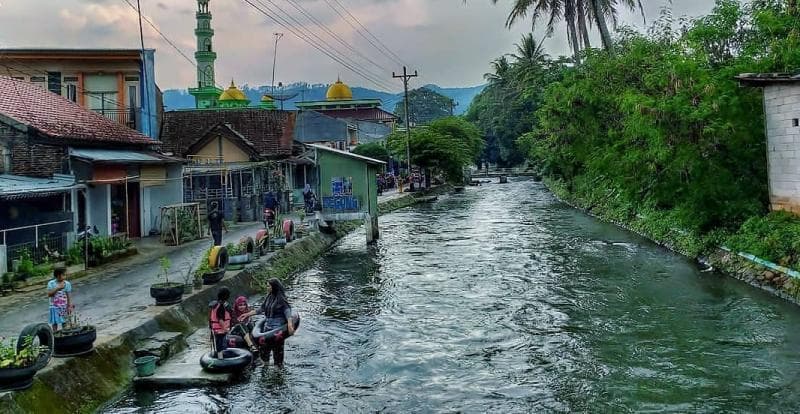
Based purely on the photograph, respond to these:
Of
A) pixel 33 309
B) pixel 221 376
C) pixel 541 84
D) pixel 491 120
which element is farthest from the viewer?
pixel 491 120

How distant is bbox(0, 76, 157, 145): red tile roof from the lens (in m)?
21.1

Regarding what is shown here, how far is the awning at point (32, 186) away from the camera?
56.3 ft

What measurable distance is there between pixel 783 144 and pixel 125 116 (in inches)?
1001

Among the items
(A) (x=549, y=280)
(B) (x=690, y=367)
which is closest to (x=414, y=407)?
(B) (x=690, y=367)


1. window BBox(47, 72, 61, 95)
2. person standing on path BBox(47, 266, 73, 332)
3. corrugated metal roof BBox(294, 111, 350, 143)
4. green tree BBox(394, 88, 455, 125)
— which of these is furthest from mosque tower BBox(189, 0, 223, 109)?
green tree BBox(394, 88, 455, 125)

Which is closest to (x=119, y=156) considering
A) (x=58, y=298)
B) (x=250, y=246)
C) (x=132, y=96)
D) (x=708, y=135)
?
(x=250, y=246)

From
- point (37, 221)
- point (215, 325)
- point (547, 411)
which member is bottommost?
point (547, 411)

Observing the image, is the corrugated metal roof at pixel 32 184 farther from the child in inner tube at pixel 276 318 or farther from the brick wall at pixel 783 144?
the brick wall at pixel 783 144

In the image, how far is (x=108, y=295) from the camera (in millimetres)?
16062

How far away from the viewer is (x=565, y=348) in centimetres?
1375

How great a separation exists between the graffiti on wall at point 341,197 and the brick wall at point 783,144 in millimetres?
16183

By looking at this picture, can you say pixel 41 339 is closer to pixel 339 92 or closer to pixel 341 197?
pixel 341 197

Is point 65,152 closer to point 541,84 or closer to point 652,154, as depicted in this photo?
point 652,154

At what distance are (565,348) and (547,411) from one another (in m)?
3.35
